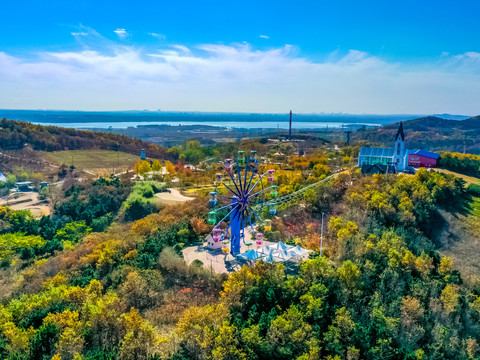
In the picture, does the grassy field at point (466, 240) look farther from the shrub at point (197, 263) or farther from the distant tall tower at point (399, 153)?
the shrub at point (197, 263)

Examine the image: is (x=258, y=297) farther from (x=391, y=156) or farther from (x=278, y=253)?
(x=391, y=156)

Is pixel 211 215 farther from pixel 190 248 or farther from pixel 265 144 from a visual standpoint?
pixel 265 144

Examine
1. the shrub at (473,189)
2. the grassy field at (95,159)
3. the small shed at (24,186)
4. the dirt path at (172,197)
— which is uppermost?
the shrub at (473,189)

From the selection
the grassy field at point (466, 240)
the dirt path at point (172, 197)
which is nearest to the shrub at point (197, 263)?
the grassy field at point (466, 240)

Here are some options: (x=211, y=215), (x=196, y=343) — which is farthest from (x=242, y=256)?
(x=196, y=343)

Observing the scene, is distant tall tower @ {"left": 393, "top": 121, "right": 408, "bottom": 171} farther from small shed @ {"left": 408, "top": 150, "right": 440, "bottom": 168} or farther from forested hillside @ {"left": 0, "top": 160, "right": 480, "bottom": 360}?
→ forested hillside @ {"left": 0, "top": 160, "right": 480, "bottom": 360}

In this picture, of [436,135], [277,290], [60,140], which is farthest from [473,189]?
[60,140]
